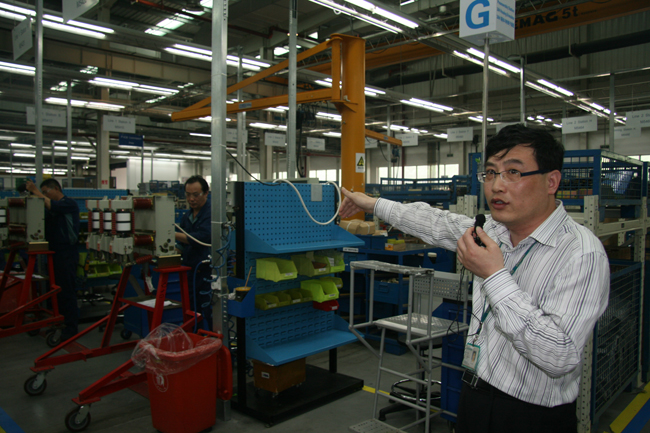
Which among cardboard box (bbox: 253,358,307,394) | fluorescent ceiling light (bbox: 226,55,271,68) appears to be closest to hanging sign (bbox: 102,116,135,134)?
fluorescent ceiling light (bbox: 226,55,271,68)

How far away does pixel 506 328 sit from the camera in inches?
40.8

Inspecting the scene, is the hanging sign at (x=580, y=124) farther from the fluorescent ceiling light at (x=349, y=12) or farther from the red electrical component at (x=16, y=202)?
the red electrical component at (x=16, y=202)

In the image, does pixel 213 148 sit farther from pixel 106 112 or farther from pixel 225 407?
pixel 106 112

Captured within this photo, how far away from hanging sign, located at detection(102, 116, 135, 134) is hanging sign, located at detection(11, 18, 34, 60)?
4.11 meters

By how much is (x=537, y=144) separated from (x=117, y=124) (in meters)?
9.70

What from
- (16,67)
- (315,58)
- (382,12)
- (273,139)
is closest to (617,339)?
(382,12)

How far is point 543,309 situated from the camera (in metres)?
1.10

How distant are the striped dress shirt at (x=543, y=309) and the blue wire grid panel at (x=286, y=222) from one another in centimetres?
177

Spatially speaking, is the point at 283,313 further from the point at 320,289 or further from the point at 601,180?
the point at 601,180

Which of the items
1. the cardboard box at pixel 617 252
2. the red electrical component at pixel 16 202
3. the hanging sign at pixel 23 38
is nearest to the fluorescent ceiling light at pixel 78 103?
the hanging sign at pixel 23 38

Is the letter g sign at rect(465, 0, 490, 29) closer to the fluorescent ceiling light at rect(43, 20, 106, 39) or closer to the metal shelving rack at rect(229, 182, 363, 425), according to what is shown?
the metal shelving rack at rect(229, 182, 363, 425)

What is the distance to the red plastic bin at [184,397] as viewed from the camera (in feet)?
8.81

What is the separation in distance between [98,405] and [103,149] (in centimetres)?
1091

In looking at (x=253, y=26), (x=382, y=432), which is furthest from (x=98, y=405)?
(x=253, y=26)
